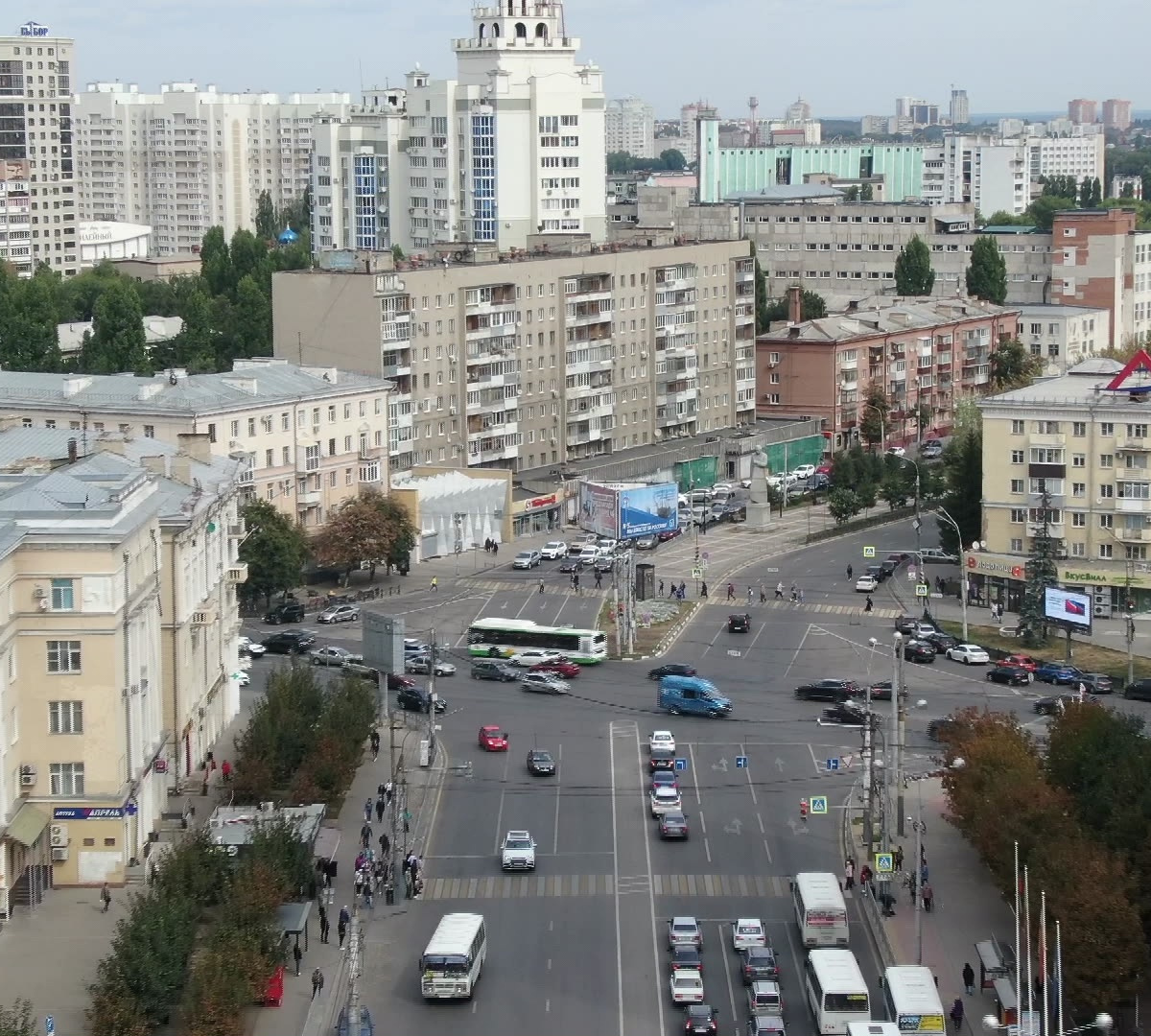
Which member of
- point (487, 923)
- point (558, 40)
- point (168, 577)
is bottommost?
point (487, 923)

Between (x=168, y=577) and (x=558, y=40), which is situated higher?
(x=558, y=40)

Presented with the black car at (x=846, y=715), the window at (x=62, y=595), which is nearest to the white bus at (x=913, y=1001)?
the window at (x=62, y=595)

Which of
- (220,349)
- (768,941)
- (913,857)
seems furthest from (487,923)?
(220,349)

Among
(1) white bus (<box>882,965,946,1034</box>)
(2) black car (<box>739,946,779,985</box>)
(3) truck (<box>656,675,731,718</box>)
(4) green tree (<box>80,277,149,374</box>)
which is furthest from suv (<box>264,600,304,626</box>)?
(4) green tree (<box>80,277,149,374</box>)

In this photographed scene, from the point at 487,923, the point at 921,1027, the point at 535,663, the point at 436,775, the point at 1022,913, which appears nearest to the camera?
the point at 921,1027

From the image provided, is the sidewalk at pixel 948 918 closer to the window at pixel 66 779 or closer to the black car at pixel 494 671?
the window at pixel 66 779

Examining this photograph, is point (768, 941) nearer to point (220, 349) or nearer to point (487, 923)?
point (487, 923)

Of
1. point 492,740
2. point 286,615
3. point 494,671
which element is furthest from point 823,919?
point 286,615

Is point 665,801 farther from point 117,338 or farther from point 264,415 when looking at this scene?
point 117,338
